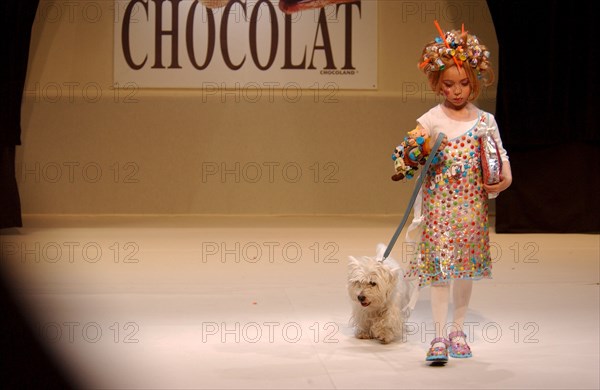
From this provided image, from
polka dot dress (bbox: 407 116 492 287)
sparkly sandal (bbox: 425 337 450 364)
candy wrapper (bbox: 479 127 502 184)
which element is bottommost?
sparkly sandal (bbox: 425 337 450 364)

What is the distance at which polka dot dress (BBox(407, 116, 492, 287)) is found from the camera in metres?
Result: 2.84

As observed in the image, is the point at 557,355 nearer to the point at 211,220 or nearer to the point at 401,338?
the point at 401,338

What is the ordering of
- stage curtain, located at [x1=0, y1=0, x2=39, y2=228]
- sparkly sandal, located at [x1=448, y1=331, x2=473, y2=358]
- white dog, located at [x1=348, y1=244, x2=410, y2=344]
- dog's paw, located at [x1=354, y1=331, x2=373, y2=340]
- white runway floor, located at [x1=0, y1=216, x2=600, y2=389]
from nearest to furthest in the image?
white runway floor, located at [x1=0, y1=216, x2=600, y2=389], sparkly sandal, located at [x1=448, y1=331, x2=473, y2=358], white dog, located at [x1=348, y1=244, x2=410, y2=344], dog's paw, located at [x1=354, y1=331, x2=373, y2=340], stage curtain, located at [x1=0, y1=0, x2=39, y2=228]

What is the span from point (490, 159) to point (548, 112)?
449 centimetres

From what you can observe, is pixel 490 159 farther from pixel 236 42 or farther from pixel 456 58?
pixel 236 42

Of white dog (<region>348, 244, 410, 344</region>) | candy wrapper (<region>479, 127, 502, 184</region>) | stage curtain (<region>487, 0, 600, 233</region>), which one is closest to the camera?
candy wrapper (<region>479, 127, 502, 184</region>)

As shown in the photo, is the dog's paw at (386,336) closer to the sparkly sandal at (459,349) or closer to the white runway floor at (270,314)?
the white runway floor at (270,314)

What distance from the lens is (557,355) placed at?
293 cm

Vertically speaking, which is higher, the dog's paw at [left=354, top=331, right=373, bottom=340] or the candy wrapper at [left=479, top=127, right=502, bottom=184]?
the candy wrapper at [left=479, top=127, right=502, bottom=184]

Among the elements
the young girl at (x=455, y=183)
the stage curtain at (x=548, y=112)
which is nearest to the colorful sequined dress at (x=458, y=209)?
the young girl at (x=455, y=183)

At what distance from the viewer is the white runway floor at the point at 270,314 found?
265 cm

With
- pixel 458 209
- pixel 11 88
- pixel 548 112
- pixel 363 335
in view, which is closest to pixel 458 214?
pixel 458 209

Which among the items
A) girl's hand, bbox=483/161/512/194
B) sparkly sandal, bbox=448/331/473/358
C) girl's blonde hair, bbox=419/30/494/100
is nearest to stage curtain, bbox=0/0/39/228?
girl's blonde hair, bbox=419/30/494/100

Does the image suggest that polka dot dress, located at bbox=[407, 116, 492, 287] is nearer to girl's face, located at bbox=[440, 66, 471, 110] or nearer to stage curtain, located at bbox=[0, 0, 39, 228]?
girl's face, located at bbox=[440, 66, 471, 110]
